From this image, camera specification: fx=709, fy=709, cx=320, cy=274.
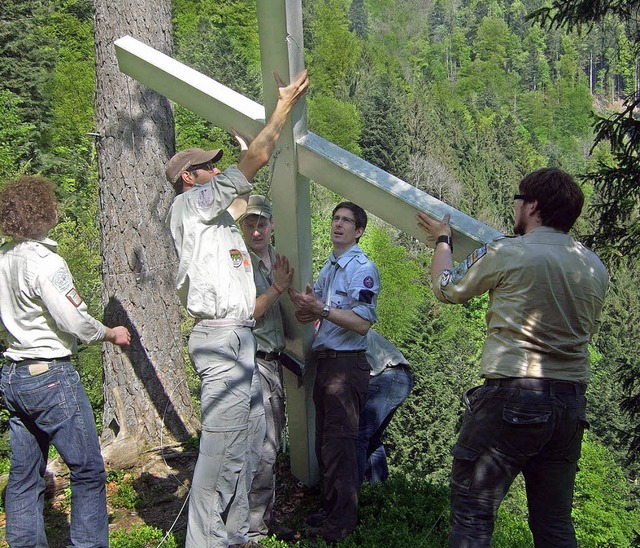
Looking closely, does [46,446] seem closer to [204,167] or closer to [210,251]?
[210,251]

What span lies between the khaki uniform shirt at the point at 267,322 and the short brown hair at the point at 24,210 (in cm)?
119

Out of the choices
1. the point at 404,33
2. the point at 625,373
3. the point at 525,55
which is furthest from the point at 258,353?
the point at 525,55

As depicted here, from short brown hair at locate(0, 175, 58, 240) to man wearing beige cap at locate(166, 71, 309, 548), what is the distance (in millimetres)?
615

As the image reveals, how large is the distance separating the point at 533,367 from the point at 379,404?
1817mm

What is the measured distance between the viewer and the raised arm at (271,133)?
3.33 meters

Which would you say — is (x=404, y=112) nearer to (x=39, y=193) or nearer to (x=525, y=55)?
(x=39, y=193)

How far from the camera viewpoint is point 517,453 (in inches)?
107

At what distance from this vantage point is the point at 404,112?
177 ft

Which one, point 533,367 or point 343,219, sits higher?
point 343,219

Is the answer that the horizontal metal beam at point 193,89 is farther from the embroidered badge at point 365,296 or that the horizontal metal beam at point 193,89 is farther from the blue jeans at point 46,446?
the blue jeans at point 46,446

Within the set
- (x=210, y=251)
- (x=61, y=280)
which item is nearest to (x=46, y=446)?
(x=61, y=280)

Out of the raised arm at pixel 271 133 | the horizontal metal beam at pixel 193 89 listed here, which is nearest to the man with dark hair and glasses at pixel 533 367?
the raised arm at pixel 271 133

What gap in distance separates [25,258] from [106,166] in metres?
2.06

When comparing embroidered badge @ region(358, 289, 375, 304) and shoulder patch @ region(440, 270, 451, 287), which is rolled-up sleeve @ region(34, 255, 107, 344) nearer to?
embroidered badge @ region(358, 289, 375, 304)
